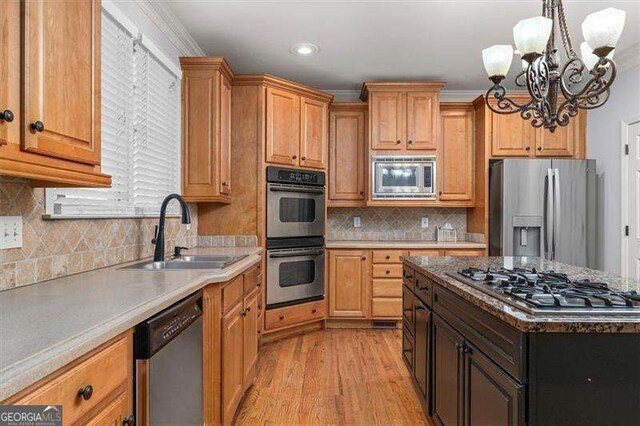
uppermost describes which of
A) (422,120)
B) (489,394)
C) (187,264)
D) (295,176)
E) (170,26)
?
(170,26)

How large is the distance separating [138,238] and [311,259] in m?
1.79

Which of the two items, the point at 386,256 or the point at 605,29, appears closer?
the point at 605,29

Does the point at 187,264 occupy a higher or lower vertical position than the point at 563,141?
lower

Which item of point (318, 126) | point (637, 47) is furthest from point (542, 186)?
point (318, 126)

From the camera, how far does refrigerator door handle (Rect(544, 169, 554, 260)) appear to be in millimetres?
3697

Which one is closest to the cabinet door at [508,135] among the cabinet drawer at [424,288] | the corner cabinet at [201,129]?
the cabinet drawer at [424,288]

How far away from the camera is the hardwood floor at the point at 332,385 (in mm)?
2279

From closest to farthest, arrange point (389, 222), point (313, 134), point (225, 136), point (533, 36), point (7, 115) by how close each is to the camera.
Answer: point (7, 115) < point (533, 36) < point (225, 136) < point (313, 134) < point (389, 222)

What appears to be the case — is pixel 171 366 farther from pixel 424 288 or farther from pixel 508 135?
pixel 508 135

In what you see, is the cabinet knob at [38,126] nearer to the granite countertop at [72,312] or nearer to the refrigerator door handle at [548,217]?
the granite countertop at [72,312]

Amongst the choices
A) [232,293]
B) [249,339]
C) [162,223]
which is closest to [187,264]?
[162,223]

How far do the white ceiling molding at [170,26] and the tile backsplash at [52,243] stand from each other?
1393 mm

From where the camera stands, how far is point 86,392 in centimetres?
89

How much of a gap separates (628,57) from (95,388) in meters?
4.58
